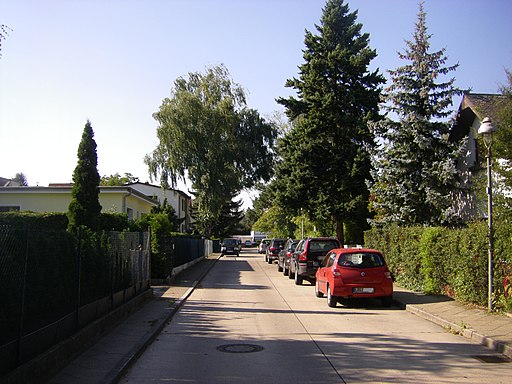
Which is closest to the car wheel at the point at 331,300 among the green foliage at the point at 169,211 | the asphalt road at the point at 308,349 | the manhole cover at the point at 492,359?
the asphalt road at the point at 308,349

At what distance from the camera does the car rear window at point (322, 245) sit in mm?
20609

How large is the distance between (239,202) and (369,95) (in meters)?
65.4

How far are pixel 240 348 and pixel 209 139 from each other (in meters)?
36.4

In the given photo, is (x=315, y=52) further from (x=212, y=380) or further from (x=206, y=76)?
(x=212, y=380)

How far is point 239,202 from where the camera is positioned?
96.9m

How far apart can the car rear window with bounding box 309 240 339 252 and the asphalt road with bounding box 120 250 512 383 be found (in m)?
6.74

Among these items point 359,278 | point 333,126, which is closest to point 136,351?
point 359,278

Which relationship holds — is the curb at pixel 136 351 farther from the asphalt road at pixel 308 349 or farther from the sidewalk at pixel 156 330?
the asphalt road at pixel 308 349

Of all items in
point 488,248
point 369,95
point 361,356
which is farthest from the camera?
point 369,95

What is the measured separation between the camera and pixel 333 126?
3266 cm

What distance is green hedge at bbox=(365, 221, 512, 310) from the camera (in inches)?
441

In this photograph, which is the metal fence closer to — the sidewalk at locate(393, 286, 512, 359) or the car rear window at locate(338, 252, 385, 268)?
the car rear window at locate(338, 252, 385, 268)

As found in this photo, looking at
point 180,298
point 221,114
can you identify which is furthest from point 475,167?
point 221,114

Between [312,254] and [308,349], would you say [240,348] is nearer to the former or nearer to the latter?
[308,349]
